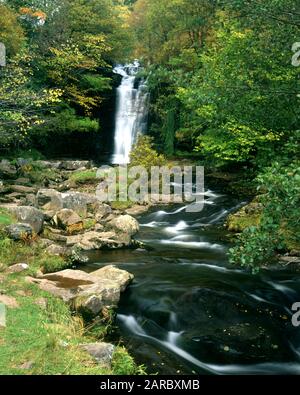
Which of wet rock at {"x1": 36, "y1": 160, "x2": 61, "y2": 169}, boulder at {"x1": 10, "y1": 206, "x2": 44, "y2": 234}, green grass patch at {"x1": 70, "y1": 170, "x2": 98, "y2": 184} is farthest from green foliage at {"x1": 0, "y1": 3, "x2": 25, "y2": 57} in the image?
boulder at {"x1": 10, "y1": 206, "x2": 44, "y2": 234}

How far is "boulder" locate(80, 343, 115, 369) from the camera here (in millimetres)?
5578

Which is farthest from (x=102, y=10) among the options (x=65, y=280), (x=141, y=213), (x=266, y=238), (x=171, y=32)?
(x=266, y=238)

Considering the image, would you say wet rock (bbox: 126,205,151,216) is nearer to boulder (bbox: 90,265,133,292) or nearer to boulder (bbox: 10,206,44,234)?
boulder (bbox: 10,206,44,234)

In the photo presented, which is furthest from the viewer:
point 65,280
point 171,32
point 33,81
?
point 171,32

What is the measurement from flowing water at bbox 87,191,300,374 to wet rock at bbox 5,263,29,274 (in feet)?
5.80

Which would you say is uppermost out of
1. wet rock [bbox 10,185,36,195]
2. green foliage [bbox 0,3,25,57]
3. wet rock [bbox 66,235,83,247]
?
green foliage [bbox 0,3,25,57]

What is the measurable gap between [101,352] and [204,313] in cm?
282

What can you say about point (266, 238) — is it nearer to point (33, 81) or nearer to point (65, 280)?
point (65, 280)

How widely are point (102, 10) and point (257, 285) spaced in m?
24.4

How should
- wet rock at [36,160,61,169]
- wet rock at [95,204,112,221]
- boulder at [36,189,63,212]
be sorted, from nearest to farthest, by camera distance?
1. wet rock at [95,204,112,221]
2. boulder at [36,189,63,212]
3. wet rock at [36,160,61,169]

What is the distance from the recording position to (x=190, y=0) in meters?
24.0

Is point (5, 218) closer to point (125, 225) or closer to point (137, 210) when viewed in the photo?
point (125, 225)

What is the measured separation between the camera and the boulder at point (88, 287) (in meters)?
7.50
